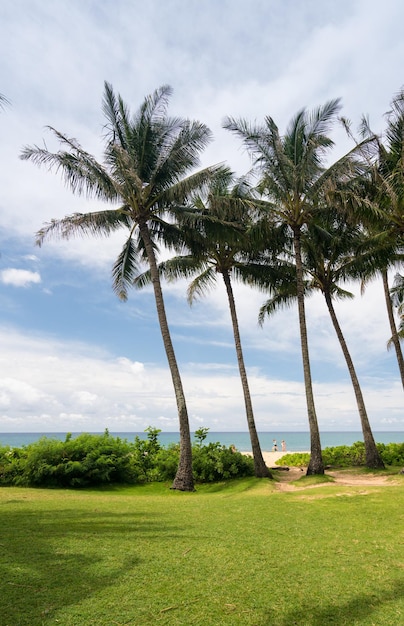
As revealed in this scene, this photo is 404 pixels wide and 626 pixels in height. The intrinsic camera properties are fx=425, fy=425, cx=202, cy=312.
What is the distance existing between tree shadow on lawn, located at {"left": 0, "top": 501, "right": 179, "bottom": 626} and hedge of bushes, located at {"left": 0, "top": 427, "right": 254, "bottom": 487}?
5.21 m

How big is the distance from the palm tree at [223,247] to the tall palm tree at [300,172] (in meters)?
1.28

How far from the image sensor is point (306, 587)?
3.93 m

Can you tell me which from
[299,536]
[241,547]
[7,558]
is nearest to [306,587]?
[241,547]

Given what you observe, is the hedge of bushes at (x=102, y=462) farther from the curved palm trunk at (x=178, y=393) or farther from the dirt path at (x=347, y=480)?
the dirt path at (x=347, y=480)

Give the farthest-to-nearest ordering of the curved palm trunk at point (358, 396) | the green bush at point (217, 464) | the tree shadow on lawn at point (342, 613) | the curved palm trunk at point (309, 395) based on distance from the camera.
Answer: the curved palm trunk at point (358, 396), the curved palm trunk at point (309, 395), the green bush at point (217, 464), the tree shadow on lawn at point (342, 613)

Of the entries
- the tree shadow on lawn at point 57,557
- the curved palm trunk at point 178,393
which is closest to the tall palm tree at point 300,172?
the curved palm trunk at point 178,393

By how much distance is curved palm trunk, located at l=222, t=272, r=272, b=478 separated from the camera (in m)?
14.4

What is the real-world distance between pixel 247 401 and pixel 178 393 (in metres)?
3.51

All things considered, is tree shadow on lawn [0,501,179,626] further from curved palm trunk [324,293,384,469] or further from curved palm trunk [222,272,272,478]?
curved palm trunk [324,293,384,469]

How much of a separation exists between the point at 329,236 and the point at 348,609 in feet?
48.8

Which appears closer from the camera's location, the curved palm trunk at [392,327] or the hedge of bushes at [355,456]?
the curved palm trunk at [392,327]

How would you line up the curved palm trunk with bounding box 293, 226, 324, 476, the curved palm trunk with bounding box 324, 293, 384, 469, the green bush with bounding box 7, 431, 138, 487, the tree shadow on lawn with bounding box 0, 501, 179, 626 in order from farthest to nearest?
the curved palm trunk with bounding box 324, 293, 384, 469
the curved palm trunk with bounding box 293, 226, 324, 476
the green bush with bounding box 7, 431, 138, 487
the tree shadow on lawn with bounding box 0, 501, 179, 626

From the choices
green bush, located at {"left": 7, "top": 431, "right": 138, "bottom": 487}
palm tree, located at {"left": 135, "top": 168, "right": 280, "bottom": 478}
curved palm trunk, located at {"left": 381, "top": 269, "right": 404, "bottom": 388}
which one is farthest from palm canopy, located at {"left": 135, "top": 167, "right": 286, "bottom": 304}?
green bush, located at {"left": 7, "top": 431, "right": 138, "bottom": 487}

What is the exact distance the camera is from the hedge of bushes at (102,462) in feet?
39.0
